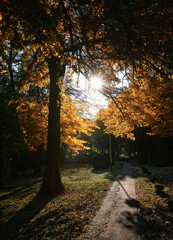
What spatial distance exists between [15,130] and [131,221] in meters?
8.07

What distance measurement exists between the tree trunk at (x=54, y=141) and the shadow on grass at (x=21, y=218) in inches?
38.3

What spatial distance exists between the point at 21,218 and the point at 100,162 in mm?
15761

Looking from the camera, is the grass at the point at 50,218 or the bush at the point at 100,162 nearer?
the grass at the point at 50,218

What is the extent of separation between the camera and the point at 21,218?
498cm

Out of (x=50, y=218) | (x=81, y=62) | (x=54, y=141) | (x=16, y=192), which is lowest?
(x=16, y=192)

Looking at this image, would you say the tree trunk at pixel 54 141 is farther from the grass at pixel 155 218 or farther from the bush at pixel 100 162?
the bush at pixel 100 162

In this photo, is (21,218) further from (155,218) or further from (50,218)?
(155,218)

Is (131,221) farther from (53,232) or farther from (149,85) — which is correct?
(149,85)

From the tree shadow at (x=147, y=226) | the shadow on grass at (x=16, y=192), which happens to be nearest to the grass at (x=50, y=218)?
the tree shadow at (x=147, y=226)

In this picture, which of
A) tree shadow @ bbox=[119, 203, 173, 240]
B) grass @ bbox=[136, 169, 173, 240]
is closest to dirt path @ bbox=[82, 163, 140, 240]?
tree shadow @ bbox=[119, 203, 173, 240]

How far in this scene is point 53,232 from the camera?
12.5 feet

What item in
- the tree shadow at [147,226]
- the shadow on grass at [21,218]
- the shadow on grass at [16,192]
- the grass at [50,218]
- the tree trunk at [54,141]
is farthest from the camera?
the shadow on grass at [16,192]

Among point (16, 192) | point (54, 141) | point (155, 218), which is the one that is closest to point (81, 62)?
point (54, 141)

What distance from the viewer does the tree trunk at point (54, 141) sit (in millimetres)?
7844
